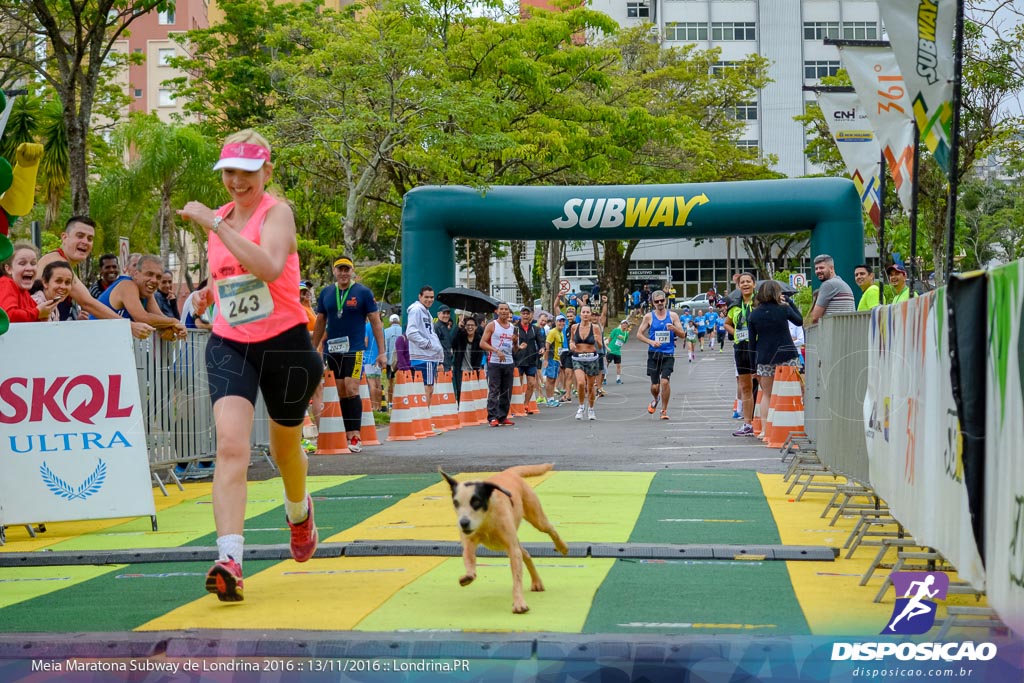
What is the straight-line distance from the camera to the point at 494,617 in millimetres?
5500

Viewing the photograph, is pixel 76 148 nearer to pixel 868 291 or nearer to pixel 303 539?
pixel 868 291

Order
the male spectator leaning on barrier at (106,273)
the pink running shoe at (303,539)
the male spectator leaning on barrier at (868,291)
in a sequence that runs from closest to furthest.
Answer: the pink running shoe at (303,539) → the male spectator leaning on barrier at (106,273) → the male spectator leaning on barrier at (868,291)

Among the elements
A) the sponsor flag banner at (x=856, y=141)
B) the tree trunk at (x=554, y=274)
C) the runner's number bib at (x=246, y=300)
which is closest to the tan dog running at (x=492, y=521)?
the runner's number bib at (x=246, y=300)

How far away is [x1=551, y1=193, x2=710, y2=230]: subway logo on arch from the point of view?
82.7 ft

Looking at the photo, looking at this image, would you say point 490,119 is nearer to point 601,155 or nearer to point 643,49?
point 601,155

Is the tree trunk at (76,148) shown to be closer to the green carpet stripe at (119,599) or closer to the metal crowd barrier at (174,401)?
the metal crowd barrier at (174,401)

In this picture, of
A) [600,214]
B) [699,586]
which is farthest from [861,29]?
[699,586]

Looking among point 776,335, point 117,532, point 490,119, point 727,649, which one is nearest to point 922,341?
point 727,649

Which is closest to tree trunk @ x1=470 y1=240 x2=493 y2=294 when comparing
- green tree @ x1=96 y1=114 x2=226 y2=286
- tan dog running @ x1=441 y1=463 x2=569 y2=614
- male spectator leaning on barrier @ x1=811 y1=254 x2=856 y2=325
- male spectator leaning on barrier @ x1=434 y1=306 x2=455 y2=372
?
green tree @ x1=96 y1=114 x2=226 y2=286

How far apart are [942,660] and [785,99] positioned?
8346 centimetres

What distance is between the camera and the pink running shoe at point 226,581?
5.67 m

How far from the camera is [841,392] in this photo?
34.8 feet

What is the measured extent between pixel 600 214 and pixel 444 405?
6.69 m

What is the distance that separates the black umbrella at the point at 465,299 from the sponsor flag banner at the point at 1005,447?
1993 cm
